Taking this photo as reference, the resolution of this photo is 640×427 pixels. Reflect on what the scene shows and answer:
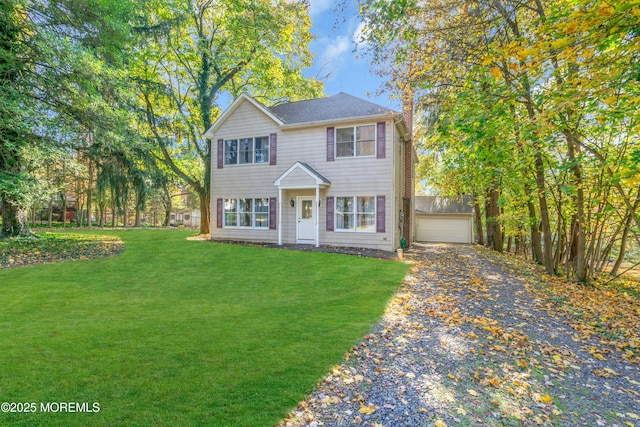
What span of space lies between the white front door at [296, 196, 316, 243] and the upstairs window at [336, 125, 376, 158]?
2.47 metres

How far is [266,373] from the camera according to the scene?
3.29 metres

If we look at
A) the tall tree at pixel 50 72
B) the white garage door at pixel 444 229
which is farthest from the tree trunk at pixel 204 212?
the white garage door at pixel 444 229

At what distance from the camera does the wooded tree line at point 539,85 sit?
434cm

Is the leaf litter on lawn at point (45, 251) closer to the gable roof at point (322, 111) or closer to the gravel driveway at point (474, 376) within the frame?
the gable roof at point (322, 111)

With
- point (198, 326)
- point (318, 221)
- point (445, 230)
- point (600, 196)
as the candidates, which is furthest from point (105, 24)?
point (445, 230)

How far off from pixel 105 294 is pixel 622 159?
1150 cm

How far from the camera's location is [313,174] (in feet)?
41.9

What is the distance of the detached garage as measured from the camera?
22.4 metres

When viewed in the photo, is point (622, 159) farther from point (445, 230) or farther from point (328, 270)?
point (445, 230)

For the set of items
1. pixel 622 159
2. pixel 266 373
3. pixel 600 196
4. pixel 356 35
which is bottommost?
pixel 266 373

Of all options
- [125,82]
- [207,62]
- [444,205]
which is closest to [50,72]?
[125,82]

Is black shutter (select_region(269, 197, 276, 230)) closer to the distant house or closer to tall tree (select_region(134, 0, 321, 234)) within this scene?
tall tree (select_region(134, 0, 321, 234))

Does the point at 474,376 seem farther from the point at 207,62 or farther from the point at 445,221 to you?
the point at 445,221

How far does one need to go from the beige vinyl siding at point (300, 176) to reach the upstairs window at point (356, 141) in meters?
0.24
